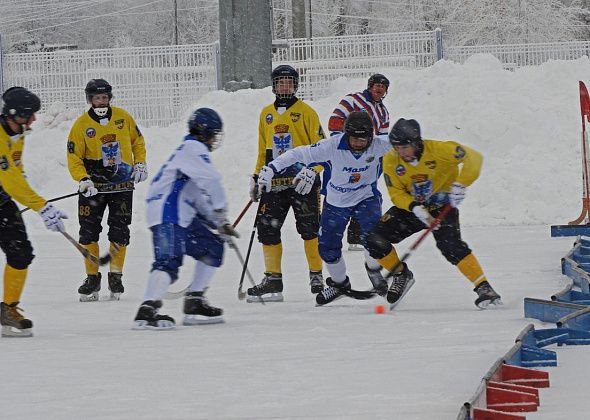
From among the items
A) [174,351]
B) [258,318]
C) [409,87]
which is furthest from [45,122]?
[174,351]

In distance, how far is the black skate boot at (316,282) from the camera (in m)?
9.76

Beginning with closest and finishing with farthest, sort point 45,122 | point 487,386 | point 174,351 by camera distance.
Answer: point 487,386 → point 174,351 → point 45,122

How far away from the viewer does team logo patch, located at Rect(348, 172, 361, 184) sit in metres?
8.77

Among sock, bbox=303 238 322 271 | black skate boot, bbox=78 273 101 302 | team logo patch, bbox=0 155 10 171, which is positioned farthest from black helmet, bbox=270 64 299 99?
team logo patch, bbox=0 155 10 171

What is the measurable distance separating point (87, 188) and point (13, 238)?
2.06 metres

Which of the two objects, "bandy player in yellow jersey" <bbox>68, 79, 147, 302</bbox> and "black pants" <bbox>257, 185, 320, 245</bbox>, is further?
"bandy player in yellow jersey" <bbox>68, 79, 147, 302</bbox>

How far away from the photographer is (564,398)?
5.11m

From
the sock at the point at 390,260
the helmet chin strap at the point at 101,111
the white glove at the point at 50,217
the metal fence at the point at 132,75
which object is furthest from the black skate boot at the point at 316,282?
the metal fence at the point at 132,75

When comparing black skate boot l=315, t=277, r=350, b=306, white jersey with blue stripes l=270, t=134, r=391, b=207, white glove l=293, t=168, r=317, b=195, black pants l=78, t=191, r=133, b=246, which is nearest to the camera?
white jersey with blue stripes l=270, t=134, r=391, b=207

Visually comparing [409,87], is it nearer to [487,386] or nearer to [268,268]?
[268,268]

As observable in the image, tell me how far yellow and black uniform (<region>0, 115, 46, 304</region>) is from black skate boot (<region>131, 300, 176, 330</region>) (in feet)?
2.53

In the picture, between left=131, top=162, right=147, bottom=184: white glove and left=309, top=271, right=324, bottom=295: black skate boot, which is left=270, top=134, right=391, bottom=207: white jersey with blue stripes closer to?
left=309, top=271, right=324, bottom=295: black skate boot

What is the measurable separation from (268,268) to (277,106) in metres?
1.28

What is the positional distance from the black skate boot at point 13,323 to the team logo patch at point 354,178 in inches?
96.4
